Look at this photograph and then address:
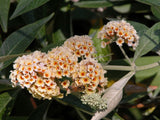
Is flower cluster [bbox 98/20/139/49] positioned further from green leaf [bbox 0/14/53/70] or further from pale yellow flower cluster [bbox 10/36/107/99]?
green leaf [bbox 0/14/53/70]

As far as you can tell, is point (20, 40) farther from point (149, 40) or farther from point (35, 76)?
point (149, 40)

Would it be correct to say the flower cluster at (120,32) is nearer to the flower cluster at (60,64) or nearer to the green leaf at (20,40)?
the flower cluster at (60,64)

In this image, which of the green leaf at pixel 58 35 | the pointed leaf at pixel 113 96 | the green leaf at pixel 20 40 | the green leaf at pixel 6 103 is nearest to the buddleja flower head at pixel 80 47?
the pointed leaf at pixel 113 96

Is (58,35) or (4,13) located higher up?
(4,13)

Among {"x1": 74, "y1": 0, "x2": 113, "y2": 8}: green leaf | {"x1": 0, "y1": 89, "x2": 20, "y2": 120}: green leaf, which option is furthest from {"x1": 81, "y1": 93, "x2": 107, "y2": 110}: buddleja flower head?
{"x1": 74, "y1": 0, "x2": 113, "y2": 8}: green leaf

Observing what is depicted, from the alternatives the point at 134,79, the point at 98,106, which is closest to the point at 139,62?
the point at 134,79

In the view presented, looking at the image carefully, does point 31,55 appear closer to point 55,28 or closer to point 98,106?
point 98,106

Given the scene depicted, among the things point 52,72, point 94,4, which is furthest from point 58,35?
point 52,72
